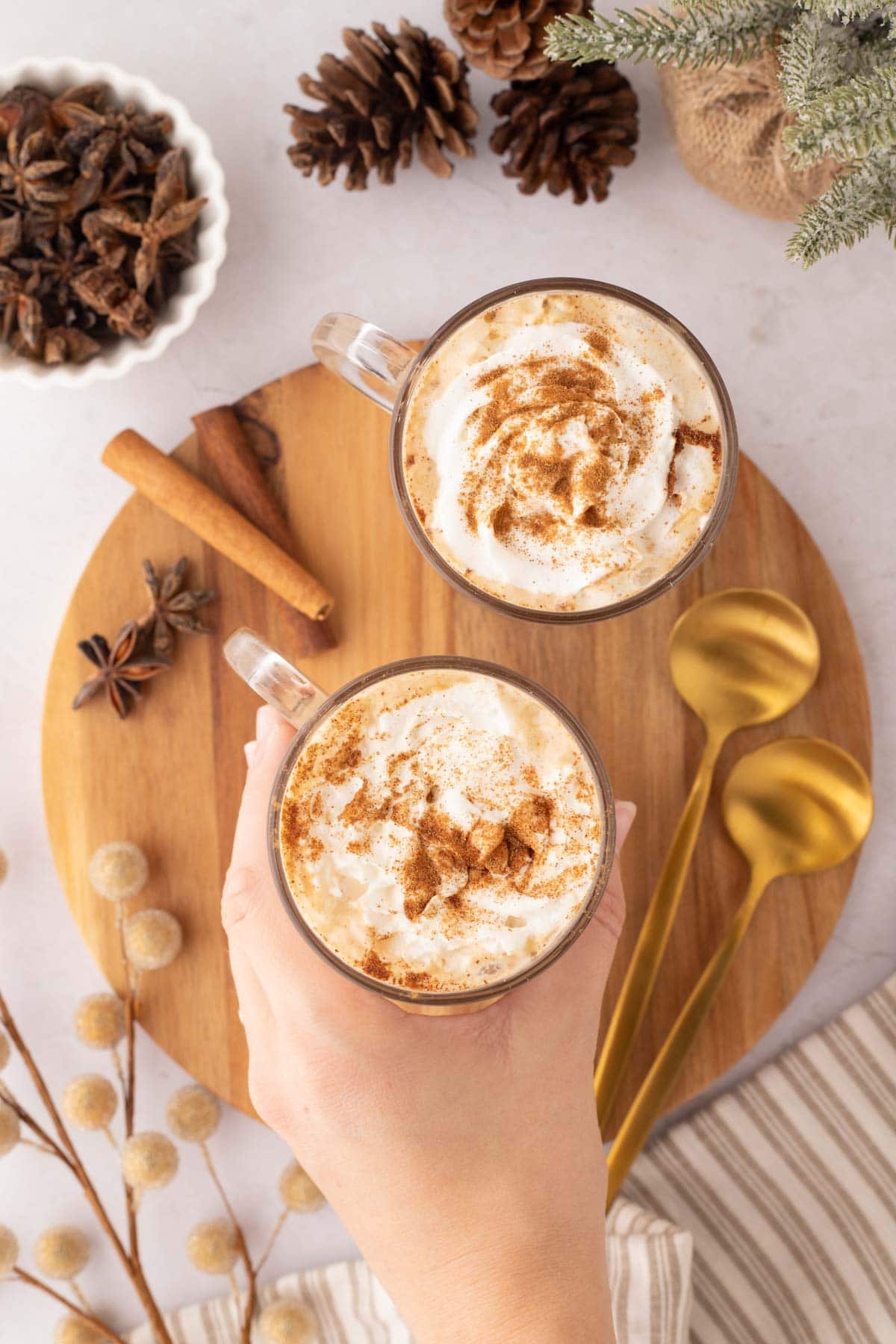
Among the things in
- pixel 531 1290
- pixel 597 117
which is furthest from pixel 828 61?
pixel 531 1290

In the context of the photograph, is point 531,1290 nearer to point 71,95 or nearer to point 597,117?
point 597,117

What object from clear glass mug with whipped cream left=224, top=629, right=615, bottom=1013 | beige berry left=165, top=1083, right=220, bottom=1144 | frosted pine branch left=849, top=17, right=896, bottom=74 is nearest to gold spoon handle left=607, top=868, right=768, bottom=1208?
clear glass mug with whipped cream left=224, top=629, right=615, bottom=1013

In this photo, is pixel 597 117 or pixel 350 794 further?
pixel 597 117

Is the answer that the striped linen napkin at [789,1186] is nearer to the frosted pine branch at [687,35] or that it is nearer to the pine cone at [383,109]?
the frosted pine branch at [687,35]

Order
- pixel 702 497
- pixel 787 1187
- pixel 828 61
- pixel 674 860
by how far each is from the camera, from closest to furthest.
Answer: pixel 828 61 → pixel 702 497 → pixel 674 860 → pixel 787 1187

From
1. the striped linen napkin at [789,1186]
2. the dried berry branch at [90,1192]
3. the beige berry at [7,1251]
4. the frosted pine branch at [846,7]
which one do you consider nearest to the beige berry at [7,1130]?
the dried berry branch at [90,1192]
